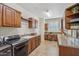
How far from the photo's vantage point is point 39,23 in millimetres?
5871

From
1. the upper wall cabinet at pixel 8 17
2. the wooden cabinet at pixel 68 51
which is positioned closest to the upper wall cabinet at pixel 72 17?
the wooden cabinet at pixel 68 51

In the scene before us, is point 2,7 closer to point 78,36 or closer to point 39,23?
point 78,36

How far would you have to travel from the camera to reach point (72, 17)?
2799mm

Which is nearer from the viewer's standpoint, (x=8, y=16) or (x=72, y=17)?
(x=8, y=16)

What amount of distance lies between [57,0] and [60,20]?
4.59 ft

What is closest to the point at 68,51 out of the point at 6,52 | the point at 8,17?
the point at 6,52

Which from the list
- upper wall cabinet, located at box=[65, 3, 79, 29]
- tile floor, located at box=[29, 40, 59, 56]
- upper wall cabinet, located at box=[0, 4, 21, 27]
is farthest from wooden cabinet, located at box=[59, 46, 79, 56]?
upper wall cabinet, located at box=[0, 4, 21, 27]

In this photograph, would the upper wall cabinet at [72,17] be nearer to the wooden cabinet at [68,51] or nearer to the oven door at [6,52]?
the wooden cabinet at [68,51]

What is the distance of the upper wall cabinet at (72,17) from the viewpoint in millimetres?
2528

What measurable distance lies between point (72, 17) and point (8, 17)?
1.56 meters

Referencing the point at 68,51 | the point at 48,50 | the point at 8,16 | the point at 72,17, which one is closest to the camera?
the point at 68,51

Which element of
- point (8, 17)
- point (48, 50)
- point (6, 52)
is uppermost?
point (8, 17)

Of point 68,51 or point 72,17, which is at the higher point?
point 72,17

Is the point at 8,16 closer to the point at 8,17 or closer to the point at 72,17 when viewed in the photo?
the point at 8,17
